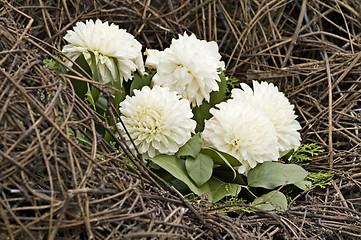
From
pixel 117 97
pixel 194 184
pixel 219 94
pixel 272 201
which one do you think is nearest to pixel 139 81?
pixel 117 97

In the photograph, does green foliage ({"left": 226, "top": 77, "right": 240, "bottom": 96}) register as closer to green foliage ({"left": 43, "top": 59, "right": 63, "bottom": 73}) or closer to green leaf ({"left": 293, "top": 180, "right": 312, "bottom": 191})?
green leaf ({"left": 293, "top": 180, "right": 312, "bottom": 191})

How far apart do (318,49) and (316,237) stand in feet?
2.14

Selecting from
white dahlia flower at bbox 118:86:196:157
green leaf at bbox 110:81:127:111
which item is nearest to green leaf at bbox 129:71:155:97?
green leaf at bbox 110:81:127:111

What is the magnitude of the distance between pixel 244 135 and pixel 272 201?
0.45 ft

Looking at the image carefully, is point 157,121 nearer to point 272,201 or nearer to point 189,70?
point 189,70

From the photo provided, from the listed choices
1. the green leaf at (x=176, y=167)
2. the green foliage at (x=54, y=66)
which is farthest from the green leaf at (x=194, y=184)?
the green foliage at (x=54, y=66)

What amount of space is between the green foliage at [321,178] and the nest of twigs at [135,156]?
0.02 metres

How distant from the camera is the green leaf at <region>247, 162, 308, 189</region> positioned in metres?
1.11

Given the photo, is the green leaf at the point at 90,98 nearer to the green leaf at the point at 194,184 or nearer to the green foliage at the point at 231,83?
the green leaf at the point at 194,184

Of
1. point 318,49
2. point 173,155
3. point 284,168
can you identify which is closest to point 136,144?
point 173,155

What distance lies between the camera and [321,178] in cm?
119

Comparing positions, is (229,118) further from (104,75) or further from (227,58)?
(227,58)

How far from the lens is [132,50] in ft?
3.79

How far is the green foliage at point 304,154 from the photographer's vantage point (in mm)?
1243
